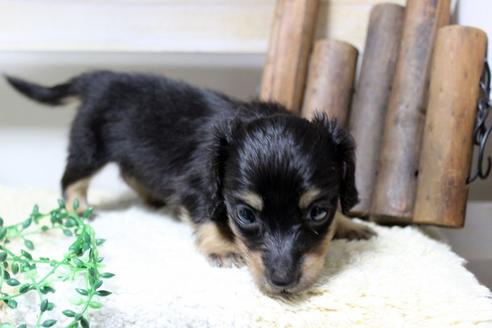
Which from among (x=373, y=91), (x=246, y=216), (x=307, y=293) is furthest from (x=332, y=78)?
(x=307, y=293)

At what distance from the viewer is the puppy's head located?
1334 mm

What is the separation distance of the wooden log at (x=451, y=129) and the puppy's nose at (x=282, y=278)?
74cm

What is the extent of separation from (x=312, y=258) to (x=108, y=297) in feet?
1.66

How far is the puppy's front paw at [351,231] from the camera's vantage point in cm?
181

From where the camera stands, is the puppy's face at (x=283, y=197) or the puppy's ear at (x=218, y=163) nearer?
the puppy's face at (x=283, y=197)

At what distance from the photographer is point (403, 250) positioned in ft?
5.61

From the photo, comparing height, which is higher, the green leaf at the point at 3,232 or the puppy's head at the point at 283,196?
the puppy's head at the point at 283,196

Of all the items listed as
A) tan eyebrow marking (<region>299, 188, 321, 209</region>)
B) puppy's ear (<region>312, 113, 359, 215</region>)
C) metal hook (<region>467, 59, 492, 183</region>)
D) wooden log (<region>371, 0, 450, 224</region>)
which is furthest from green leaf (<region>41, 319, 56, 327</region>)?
metal hook (<region>467, 59, 492, 183</region>)

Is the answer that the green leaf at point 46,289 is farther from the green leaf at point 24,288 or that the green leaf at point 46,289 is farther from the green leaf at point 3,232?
the green leaf at point 3,232

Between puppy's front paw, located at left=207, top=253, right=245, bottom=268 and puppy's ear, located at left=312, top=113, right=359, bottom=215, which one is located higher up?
puppy's ear, located at left=312, top=113, right=359, bottom=215

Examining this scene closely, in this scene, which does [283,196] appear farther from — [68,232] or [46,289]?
[68,232]

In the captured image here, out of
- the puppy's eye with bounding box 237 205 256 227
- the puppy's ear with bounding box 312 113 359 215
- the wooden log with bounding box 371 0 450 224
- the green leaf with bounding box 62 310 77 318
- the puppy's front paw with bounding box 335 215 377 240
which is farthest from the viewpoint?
the wooden log with bounding box 371 0 450 224

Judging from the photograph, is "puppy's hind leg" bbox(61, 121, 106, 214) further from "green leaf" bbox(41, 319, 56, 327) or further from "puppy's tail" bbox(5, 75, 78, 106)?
"green leaf" bbox(41, 319, 56, 327)

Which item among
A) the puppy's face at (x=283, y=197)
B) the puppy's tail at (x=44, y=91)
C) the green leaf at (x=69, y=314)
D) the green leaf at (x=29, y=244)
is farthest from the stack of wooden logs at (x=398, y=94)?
the green leaf at (x=69, y=314)
